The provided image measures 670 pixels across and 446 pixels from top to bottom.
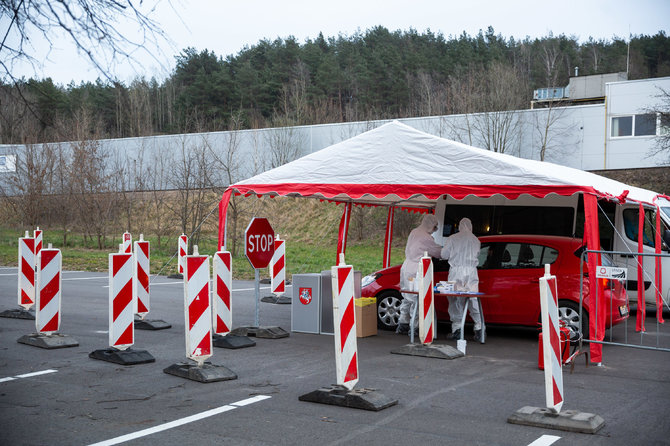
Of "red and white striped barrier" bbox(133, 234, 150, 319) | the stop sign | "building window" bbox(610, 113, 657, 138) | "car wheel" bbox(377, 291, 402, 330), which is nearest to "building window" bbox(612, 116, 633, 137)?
"building window" bbox(610, 113, 657, 138)

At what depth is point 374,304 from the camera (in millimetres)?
11383

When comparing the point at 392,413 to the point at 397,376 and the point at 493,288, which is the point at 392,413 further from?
the point at 493,288

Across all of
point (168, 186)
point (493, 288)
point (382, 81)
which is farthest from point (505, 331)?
point (382, 81)

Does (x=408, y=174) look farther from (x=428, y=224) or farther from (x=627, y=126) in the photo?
(x=627, y=126)

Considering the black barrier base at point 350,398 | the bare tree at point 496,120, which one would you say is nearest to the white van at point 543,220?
the black barrier base at point 350,398

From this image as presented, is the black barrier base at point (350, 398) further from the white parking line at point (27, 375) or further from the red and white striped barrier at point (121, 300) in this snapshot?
the white parking line at point (27, 375)

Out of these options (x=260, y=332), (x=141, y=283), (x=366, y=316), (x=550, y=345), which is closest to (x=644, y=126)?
(x=366, y=316)

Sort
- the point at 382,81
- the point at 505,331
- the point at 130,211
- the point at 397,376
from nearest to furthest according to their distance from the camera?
1. the point at 397,376
2. the point at 505,331
3. the point at 130,211
4. the point at 382,81

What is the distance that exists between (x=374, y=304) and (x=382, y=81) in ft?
176

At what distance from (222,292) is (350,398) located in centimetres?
367

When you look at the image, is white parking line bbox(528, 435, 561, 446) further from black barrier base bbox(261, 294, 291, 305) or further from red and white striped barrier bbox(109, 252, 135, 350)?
black barrier base bbox(261, 294, 291, 305)

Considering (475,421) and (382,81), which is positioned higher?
(382,81)

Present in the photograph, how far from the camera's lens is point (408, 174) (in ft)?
33.7

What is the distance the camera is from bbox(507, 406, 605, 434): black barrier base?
589cm
